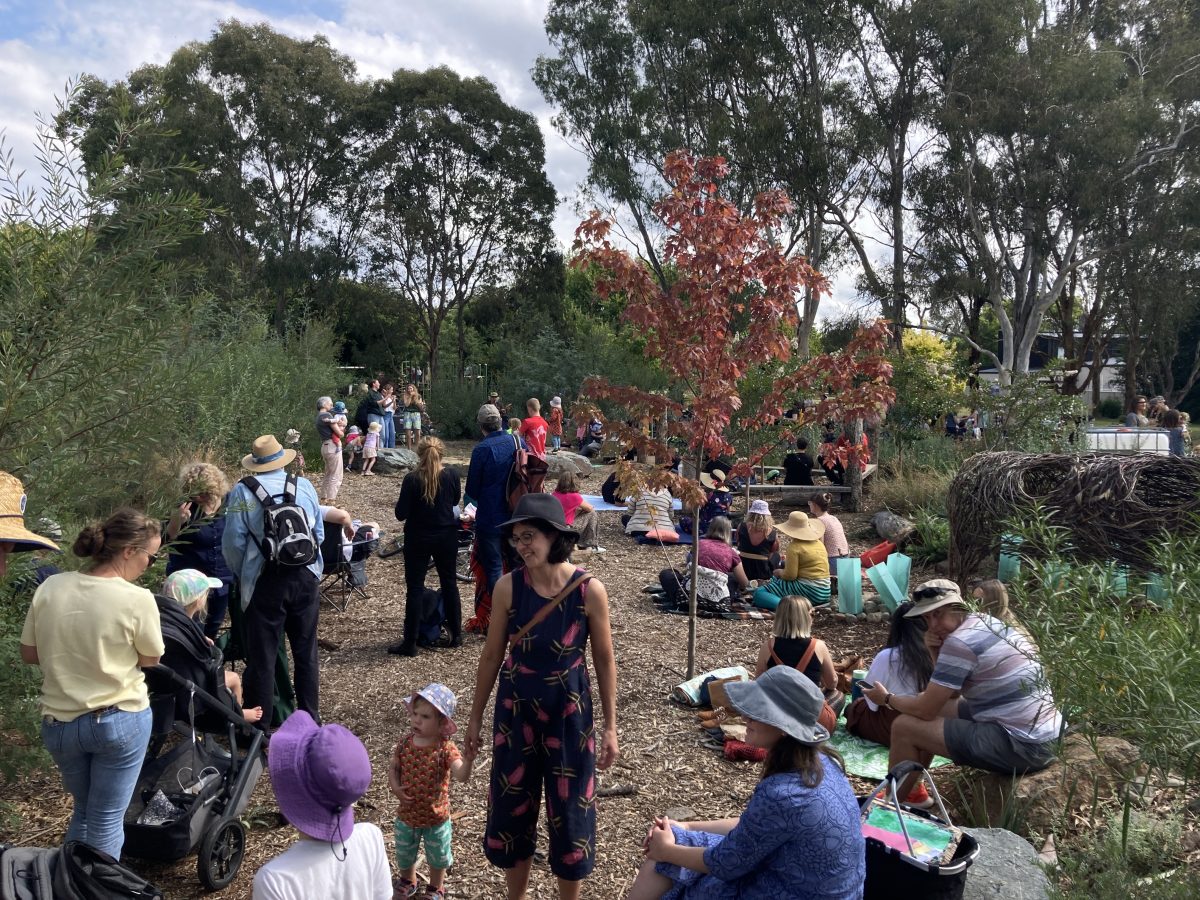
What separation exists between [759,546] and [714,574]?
1181mm

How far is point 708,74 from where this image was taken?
77.3ft

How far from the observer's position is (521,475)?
6934 millimetres

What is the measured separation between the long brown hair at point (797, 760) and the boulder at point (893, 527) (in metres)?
8.74

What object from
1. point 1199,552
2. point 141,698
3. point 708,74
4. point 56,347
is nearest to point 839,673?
point 1199,552

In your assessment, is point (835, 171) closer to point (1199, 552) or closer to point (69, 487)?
point (1199, 552)

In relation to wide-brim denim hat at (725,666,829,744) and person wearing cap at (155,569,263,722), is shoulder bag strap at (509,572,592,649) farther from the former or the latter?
person wearing cap at (155,569,263,722)

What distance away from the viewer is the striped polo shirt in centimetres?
422

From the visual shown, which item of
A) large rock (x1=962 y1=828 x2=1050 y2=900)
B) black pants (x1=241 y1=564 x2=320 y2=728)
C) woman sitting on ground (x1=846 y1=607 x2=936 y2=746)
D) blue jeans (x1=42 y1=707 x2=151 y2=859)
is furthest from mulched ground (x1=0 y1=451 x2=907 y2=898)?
large rock (x1=962 y1=828 x2=1050 y2=900)

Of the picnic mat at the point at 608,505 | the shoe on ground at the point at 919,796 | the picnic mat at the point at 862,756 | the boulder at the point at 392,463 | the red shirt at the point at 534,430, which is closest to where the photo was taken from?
the shoe on ground at the point at 919,796

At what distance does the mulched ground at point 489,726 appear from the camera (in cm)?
402

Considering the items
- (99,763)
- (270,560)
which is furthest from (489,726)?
(99,763)

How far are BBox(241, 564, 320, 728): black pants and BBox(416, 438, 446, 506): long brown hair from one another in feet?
5.79

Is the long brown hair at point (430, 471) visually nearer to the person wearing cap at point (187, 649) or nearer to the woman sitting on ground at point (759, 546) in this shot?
the person wearing cap at point (187, 649)

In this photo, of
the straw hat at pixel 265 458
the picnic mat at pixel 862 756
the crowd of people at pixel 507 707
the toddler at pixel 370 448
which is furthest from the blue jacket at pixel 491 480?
the toddler at pixel 370 448
